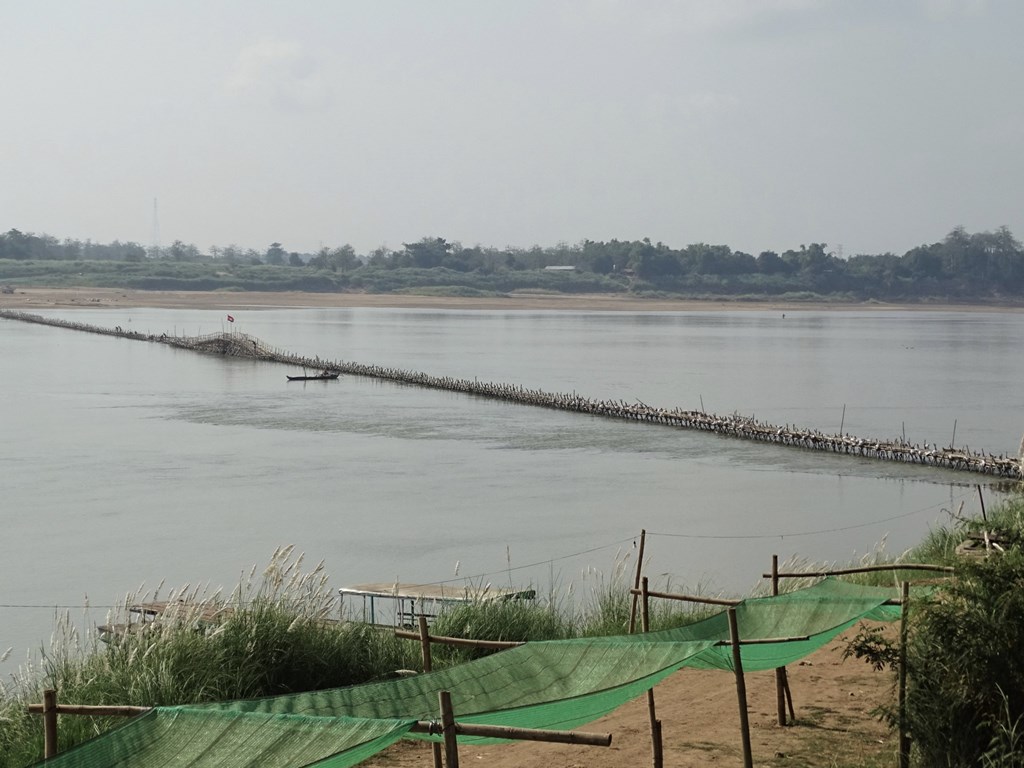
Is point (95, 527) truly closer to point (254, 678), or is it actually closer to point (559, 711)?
point (254, 678)

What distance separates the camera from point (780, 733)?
29.5ft

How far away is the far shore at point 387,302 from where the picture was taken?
439 feet

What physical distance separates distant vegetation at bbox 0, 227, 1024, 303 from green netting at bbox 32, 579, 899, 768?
158 meters

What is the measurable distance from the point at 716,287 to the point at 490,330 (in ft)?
248

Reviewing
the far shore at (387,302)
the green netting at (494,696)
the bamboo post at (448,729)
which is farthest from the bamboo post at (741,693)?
the far shore at (387,302)

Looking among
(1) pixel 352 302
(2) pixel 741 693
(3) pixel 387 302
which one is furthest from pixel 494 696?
(3) pixel 387 302

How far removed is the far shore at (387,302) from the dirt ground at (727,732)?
117 metres

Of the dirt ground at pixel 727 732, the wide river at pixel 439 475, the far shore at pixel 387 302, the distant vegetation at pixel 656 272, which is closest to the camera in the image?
the dirt ground at pixel 727 732

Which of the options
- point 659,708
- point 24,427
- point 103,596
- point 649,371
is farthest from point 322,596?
point 649,371

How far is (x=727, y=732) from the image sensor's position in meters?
9.02

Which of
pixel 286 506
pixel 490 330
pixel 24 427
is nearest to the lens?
pixel 286 506

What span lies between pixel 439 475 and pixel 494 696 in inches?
985

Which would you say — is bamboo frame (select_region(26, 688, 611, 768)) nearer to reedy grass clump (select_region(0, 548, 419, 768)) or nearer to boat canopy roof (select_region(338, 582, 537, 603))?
reedy grass clump (select_region(0, 548, 419, 768))

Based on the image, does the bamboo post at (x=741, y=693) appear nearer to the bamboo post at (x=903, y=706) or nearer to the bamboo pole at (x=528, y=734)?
the bamboo post at (x=903, y=706)
